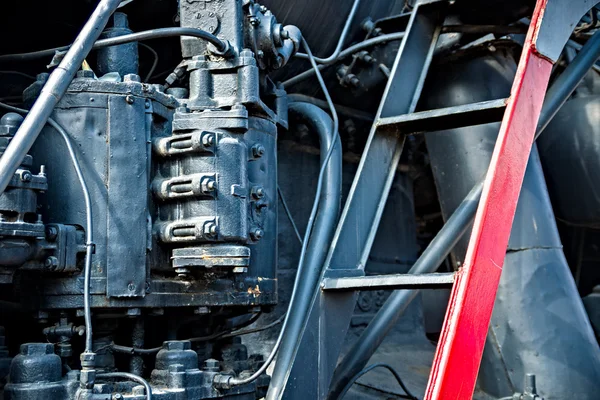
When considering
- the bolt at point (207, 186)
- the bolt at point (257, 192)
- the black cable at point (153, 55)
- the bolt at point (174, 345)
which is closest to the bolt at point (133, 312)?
the bolt at point (174, 345)

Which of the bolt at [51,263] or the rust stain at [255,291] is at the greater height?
the bolt at [51,263]

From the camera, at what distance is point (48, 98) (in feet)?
6.28

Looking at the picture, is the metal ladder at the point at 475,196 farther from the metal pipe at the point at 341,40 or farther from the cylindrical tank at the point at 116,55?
the cylindrical tank at the point at 116,55

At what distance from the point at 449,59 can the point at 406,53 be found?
0.57 m

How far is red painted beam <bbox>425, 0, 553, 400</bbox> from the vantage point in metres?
2.18

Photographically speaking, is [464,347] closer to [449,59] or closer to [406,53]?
[406,53]

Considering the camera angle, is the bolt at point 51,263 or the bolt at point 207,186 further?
the bolt at point 207,186

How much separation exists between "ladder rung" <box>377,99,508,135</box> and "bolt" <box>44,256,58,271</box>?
1365 millimetres

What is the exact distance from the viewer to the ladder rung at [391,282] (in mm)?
2307

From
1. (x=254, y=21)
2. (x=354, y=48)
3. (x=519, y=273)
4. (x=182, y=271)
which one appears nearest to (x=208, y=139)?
(x=182, y=271)

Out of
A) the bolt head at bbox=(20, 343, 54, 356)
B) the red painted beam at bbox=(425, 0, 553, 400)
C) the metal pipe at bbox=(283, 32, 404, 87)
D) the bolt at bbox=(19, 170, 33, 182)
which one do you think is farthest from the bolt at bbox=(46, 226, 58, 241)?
the metal pipe at bbox=(283, 32, 404, 87)

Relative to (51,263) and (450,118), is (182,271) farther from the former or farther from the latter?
(450,118)

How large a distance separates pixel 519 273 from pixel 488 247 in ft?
3.47

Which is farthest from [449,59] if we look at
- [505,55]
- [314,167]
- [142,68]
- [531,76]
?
[142,68]
